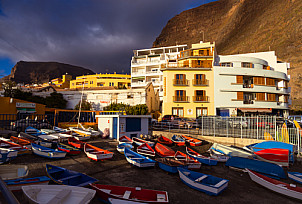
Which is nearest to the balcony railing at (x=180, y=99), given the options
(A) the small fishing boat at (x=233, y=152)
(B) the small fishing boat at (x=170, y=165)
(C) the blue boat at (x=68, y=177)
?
(A) the small fishing boat at (x=233, y=152)

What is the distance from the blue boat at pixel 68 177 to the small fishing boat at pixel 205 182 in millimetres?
4357

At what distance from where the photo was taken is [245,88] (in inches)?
1428

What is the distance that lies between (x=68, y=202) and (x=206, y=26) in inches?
7674

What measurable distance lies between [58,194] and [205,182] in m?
6.55

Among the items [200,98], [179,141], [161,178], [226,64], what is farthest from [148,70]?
[161,178]

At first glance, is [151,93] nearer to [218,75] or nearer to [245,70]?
[218,75]

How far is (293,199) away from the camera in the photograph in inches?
320

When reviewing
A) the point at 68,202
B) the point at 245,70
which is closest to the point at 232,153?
the point at 68,202

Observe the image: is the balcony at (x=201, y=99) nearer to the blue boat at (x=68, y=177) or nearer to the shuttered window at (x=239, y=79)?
the shuttered window at (x=239, y=79)

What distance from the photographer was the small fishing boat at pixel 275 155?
1335 centimetres

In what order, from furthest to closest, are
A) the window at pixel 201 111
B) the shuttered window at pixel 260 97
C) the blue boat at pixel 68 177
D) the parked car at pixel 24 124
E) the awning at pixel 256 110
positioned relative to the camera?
the shuttered window at pixel 260 97 → the window at pixel 201 111 → the awning at pixel 256 110 → the parked car at pixel 24 124 → the blue boat at pixel 68 177

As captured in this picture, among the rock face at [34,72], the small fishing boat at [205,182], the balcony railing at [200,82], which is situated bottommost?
the small fishing boat at [205,182]

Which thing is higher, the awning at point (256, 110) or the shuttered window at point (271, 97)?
the shuttered window at point (271, 97)

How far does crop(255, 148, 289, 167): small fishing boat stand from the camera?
1335 cm
